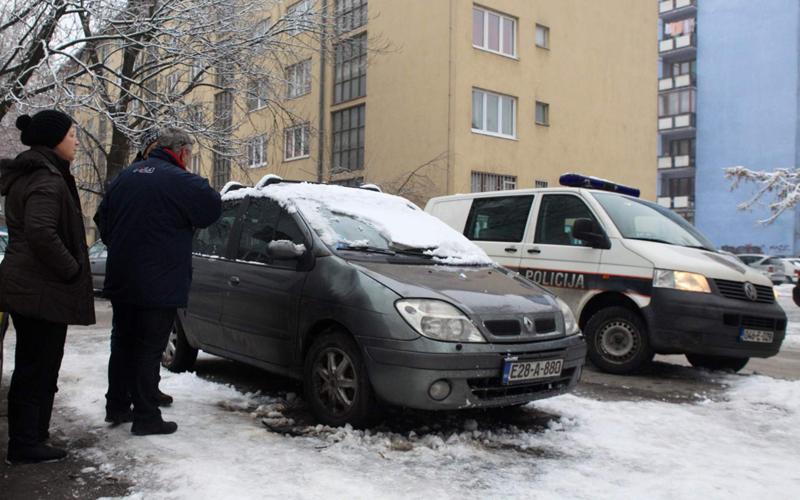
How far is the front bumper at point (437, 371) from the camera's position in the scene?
386 cm

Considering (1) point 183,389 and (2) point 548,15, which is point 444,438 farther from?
(2) point 548,15

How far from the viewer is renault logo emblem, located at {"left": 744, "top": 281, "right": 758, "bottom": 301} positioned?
6.30m

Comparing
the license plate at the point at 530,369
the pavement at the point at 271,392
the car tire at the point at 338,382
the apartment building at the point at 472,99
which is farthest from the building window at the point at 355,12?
the license plate at the point at 530,369

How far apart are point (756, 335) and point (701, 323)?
0.60 meters

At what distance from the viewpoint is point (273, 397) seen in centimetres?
506

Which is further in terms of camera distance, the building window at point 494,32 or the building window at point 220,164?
the building window at point 494,32

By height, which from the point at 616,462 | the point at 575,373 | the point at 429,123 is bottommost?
the point at 616,462

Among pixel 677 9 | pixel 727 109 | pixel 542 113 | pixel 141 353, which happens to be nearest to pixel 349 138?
pixel 542 113

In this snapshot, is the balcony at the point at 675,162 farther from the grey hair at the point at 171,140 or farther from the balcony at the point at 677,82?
the grey hair at the point at 171,140

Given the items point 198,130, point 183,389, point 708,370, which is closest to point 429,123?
point 198,130

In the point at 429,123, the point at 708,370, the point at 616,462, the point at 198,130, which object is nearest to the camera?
the point at 616,462

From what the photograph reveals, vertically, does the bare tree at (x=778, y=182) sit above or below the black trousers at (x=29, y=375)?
above

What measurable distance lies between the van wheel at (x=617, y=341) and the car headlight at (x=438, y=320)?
9.79ft

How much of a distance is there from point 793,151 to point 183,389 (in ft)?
130
